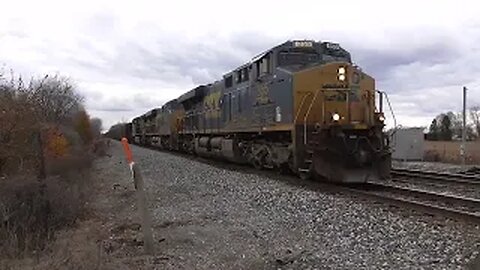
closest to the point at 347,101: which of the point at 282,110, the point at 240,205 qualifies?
the point at 282,110

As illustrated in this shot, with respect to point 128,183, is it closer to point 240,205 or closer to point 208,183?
point 208,183

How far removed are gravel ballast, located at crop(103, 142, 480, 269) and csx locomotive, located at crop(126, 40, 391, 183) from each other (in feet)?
3.90

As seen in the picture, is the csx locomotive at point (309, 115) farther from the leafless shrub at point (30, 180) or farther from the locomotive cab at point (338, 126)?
the leafless shrub at point (30, 180)

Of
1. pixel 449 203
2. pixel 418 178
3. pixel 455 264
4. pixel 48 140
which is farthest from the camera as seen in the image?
pixel 48 140

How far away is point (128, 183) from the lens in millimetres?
15695

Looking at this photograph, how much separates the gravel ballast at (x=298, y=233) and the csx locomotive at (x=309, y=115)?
1188mm

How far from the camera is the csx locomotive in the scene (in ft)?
40.1

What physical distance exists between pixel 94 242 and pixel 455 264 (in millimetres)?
4474

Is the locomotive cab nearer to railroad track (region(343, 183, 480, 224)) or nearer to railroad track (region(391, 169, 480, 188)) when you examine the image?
railroad track (region(343, 183, 480, 224))

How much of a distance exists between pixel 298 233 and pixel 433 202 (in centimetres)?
395

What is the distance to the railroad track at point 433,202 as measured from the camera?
8008 mm

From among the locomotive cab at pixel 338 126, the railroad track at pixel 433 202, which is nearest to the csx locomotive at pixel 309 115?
the locomotive cab at pixel 338 126

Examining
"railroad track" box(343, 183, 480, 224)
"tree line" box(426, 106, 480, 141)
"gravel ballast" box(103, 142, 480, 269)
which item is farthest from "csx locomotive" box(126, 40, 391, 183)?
"tree line" box(426, 106, 480, 141)

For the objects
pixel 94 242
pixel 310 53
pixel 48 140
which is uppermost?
pixel 310 53
